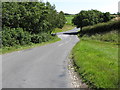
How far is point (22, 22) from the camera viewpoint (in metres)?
36.7

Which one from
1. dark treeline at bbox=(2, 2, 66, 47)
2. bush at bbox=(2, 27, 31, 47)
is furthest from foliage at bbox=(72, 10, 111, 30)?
bush at bbox=(2, 27, 31, 47)

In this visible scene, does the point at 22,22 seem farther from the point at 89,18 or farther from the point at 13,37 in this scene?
the point at 89,18

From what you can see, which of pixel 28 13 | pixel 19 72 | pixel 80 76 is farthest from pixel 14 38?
pixel 80 76

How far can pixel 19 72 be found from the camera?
39.7ft

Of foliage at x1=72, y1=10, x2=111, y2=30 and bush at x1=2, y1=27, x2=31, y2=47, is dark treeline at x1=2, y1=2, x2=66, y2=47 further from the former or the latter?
foliage at x1=72, y1=10, x2=111, y2=30

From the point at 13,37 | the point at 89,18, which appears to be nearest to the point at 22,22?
the point at 13,37

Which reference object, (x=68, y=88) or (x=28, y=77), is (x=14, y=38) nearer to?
(x=28, y=77)

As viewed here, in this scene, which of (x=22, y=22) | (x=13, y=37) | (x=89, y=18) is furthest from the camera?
(x=89, y=18)

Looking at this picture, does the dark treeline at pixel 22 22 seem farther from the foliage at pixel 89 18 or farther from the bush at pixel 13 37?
the foliage at pixel 89 18

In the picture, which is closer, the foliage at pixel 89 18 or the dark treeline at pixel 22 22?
the dark treeline at pixel 22 22

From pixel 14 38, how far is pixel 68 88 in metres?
21.0

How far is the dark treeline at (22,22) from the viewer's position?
94.8 ft

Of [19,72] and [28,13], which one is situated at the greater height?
[28,13]

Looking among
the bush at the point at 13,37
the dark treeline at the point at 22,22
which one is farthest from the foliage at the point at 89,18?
the bush at the point at 13,37
